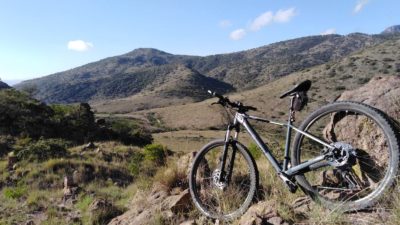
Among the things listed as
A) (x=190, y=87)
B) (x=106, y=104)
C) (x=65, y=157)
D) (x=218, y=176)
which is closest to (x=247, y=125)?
(x=218, y=176)

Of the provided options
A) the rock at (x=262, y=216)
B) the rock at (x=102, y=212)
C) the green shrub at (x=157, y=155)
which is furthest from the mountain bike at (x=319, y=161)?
the green shrub at (x=157, y=155)

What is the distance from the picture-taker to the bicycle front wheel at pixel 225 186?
204 inches

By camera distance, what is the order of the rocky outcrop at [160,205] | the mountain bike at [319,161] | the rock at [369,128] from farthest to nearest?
the rocky outcrop at [160,205], the rock at [369,128], the mountain bike at [319,161]

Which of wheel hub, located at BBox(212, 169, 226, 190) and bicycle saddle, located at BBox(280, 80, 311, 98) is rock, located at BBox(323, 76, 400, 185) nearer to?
bicycle saddle, located at BBox(280, 80, 311, 98)

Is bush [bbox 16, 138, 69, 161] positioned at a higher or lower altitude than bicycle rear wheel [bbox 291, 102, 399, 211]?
lower

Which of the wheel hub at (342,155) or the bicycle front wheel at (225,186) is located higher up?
the wheel hub at (342,155)

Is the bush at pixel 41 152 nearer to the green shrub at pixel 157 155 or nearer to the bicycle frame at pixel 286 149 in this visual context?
the green shrub at pixel 157 155

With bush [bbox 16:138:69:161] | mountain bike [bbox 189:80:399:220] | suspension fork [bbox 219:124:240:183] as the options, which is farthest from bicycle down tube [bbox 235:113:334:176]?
bush [bbox 16:138:69:161]

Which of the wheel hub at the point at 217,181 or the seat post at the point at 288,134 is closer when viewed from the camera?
the seat post at the point at 288,134

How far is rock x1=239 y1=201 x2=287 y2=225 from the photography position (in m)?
4.37

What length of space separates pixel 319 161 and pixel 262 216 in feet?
2.42

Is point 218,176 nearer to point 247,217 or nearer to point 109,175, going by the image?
point 247,217

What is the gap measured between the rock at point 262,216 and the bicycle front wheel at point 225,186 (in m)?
0.32

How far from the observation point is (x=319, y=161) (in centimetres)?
443
